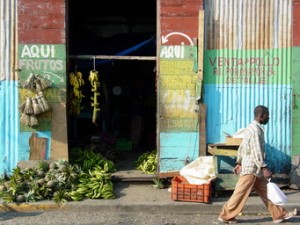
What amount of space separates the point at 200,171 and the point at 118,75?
6513 millimetres

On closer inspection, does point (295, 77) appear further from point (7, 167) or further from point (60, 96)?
point (7, 167)

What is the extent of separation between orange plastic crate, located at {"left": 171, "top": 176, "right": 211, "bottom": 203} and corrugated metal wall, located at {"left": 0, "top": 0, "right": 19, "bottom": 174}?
2949 millimetres

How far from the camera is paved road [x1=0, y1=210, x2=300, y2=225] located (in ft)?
23.4

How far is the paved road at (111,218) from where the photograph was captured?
7.12m

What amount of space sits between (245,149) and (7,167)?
14.1 feet

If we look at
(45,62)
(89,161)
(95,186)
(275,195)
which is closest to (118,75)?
(89,161)

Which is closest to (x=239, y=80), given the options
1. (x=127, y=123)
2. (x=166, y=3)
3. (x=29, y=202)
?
(x=166, y=3)

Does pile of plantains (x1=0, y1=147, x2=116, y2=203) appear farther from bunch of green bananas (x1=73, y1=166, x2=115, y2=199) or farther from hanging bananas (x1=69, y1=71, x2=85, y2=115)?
hanging bananas (x1=69, y1=71, x2=85, y2=115)

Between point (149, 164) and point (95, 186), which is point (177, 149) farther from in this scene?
point (95, 186)

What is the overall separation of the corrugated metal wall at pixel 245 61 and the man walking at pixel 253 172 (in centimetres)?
179

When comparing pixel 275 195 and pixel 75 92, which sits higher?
pixel 75 92

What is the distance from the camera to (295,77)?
337 inches

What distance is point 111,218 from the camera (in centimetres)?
735

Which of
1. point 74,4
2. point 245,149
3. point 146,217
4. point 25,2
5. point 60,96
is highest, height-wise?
point 74,4
